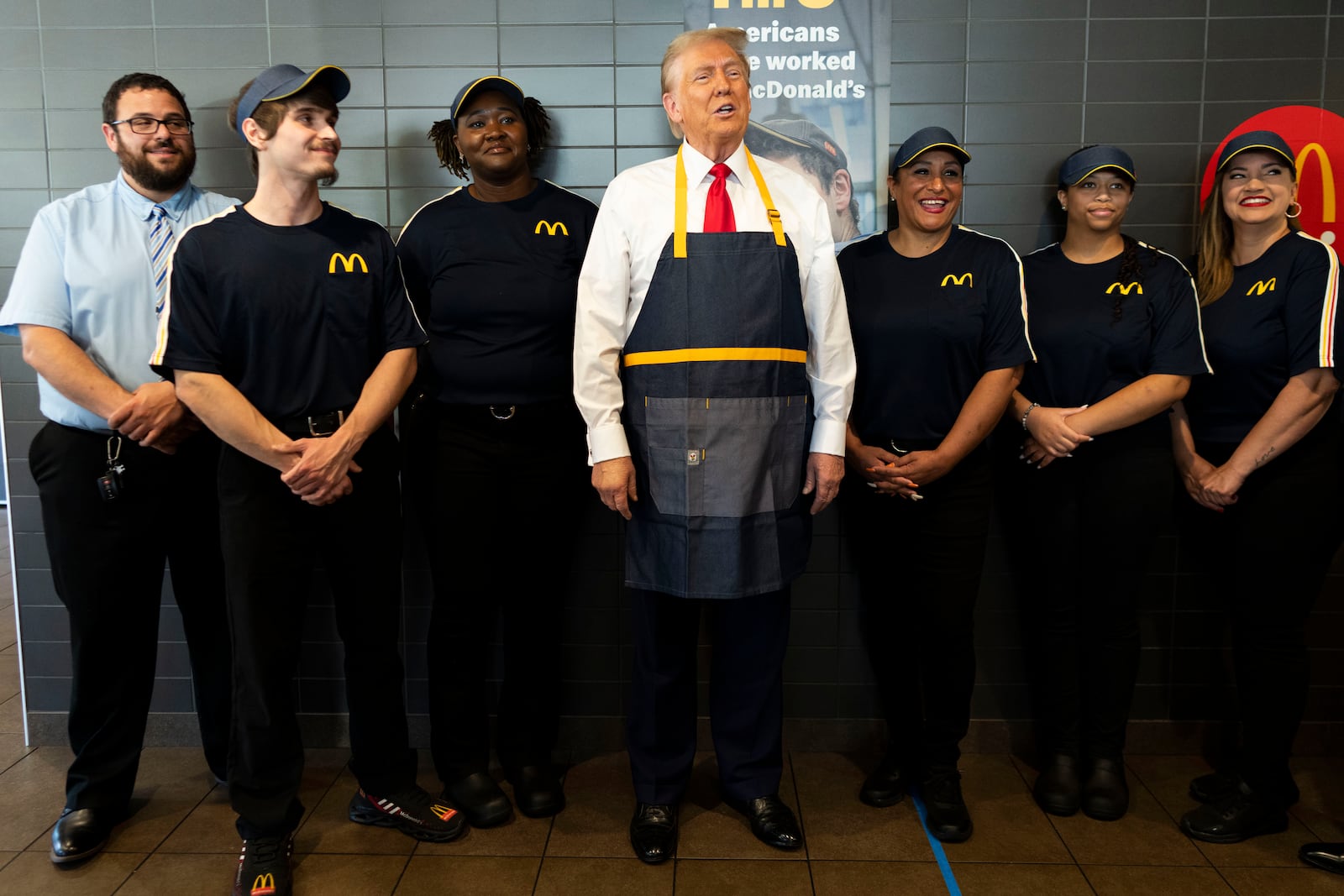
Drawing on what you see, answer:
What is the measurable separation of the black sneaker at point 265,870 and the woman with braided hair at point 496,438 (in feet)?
1.48

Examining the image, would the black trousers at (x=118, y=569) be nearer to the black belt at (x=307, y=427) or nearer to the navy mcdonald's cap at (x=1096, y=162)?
the black belt at (x=307, y=427)

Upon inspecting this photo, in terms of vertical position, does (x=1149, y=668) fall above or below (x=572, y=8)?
below

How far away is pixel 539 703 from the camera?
2602 millimetres

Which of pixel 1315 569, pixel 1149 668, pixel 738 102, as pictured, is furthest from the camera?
pixel 1149 668

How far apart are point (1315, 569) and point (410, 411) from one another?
240 cm

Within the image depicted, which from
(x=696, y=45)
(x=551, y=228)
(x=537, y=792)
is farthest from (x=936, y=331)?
(x=537, y=792)

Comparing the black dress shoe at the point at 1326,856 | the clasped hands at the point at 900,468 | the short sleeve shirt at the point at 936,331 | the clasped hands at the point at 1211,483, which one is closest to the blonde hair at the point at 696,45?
the short sleeve shirt at the point at 936,331

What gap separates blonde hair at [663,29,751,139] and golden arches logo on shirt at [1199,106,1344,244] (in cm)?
145

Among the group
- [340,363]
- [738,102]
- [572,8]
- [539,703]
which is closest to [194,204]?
[340,363]

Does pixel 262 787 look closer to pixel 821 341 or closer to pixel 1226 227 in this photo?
pixel 821 341

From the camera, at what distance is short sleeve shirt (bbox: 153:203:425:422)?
2082 mm

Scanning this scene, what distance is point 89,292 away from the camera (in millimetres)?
2320

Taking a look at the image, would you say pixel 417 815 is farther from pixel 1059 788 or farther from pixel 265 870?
pixel 1059 788

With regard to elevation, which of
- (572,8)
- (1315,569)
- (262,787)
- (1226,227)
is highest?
(572,8)
